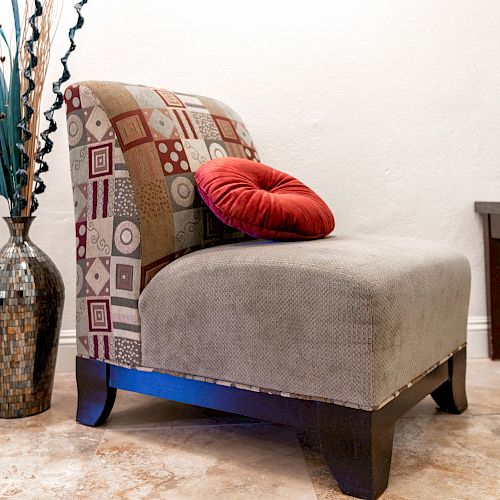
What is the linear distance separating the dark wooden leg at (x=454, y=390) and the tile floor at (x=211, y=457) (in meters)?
0.03

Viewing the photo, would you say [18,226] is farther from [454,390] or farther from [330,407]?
[454,390]

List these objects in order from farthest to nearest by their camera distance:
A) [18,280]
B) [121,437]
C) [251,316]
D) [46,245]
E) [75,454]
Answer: [46,245]
[18,280]
[121,437]
[75,454]
[251,316]

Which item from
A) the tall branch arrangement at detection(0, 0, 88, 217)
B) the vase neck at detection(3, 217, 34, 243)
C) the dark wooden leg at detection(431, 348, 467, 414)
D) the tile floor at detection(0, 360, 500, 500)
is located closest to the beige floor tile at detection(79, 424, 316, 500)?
the tile floor at detection(0, 360, 500, 500)

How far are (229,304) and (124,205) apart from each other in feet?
1.27

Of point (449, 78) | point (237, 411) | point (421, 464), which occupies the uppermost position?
point (449, 78)

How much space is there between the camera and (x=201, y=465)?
133 centimetres

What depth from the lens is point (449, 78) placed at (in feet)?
7.25

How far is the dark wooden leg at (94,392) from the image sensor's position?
61.2 inches

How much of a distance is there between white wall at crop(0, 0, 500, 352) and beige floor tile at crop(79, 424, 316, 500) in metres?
0.82

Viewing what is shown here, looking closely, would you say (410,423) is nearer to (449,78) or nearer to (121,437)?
(121,437)

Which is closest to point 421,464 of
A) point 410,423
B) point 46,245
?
point 410,423

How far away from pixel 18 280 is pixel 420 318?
104 centimetres

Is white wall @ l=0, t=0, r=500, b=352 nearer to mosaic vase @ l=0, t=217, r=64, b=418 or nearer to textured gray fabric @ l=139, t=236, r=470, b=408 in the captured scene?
mosaic vase @ l=0, t=217, r=64, b=418

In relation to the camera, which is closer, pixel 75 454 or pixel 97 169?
pixel 75 454
